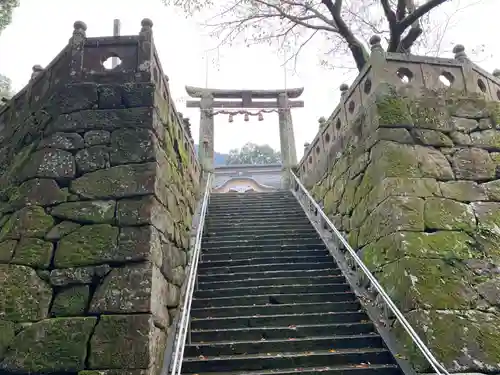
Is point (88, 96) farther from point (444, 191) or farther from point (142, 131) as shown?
point (444, 191)

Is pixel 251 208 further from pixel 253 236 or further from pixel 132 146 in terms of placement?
pixel 132 146

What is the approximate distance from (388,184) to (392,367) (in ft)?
6.13

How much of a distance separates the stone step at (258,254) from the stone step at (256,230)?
2.33ft

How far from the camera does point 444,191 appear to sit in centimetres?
446

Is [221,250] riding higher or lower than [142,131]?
lower

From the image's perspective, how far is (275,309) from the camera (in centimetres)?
469

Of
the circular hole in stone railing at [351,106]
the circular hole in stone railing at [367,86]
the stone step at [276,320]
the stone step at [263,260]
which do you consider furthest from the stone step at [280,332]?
the circular hole in stone railing at [351,106]

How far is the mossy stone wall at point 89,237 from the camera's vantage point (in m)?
3.22

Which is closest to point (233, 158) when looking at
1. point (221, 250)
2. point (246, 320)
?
point (221, 250)

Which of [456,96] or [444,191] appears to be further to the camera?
[456,96]

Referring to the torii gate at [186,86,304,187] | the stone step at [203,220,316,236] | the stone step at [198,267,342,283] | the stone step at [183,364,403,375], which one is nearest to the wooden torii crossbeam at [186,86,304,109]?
the torii gate at [186,86,304,187]

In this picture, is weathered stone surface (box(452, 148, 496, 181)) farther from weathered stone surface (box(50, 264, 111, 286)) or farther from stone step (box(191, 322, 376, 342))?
weathered stone surface (box(50, 264, 111, 286))

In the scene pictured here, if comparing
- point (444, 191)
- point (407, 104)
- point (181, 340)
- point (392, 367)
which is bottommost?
point (392, 367)

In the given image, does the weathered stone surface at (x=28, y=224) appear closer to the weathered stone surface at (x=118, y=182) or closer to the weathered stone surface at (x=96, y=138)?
the weathered stone surface at (x=118, y=182)
